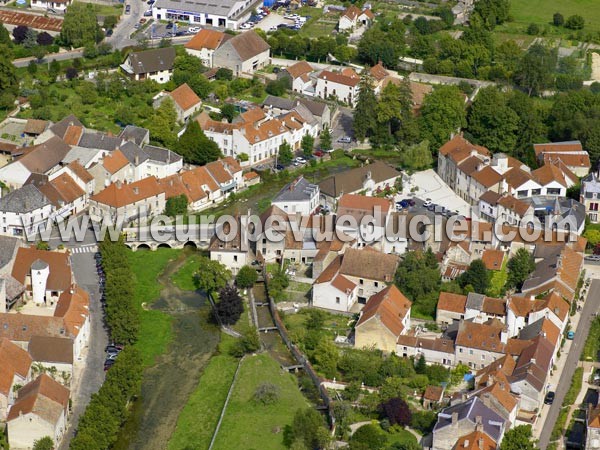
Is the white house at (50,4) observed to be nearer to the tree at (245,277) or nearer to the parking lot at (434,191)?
the parking lot at (434,191)

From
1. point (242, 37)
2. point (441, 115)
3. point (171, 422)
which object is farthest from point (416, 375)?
point (242, 37)

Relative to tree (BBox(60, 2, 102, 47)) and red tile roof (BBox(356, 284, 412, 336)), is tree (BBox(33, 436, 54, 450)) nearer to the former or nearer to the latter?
red tile roof (BBox(356, 284, 412, 336))

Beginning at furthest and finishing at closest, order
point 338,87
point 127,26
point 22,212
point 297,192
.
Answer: point 127,26
point 338,87
point 297,192
point 22,212

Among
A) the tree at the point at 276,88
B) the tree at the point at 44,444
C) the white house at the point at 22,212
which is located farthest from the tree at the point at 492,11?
the tree at the point at 44,444

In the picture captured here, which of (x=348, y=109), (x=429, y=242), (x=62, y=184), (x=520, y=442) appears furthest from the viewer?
(x=348, y=109)

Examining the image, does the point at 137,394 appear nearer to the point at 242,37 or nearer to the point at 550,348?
the point at 550,348

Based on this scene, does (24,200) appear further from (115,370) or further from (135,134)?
(115,370)

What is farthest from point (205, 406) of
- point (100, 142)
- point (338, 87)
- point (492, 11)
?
point (492, 11)
